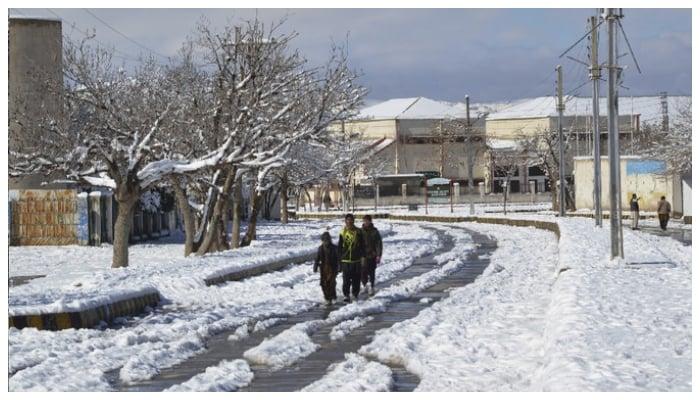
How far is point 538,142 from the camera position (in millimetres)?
113688

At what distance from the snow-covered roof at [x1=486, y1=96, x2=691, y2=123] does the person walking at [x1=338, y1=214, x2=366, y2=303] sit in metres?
101

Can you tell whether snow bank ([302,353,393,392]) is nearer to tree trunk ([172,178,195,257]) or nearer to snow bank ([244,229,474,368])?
snow bank ([244,229,474,368])

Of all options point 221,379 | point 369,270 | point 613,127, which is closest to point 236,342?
point 221,379

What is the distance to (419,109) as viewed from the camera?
13650cm

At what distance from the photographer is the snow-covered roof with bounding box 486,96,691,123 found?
12531cm

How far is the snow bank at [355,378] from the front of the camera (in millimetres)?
12484

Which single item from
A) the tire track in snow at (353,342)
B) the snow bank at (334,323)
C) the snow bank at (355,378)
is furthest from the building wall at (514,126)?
the snow bank at (355,378)

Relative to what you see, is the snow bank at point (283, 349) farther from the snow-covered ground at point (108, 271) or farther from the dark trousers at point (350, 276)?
the dark trousers at point (350, 276)

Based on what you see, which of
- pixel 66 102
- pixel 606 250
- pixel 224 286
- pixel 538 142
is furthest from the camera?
pixel 538 142

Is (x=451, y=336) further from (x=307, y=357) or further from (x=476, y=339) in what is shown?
(x=307, y=357)

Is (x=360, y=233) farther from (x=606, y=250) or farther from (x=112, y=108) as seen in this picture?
(x=112, y=108)

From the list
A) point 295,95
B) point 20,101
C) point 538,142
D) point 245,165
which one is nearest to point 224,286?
point 245,165

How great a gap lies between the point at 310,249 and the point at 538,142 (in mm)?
77986

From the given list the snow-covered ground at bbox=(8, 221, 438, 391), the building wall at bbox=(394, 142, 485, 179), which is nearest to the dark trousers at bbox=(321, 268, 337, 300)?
the snow-covered ground at bbox=(8, 221, 438, 391)
